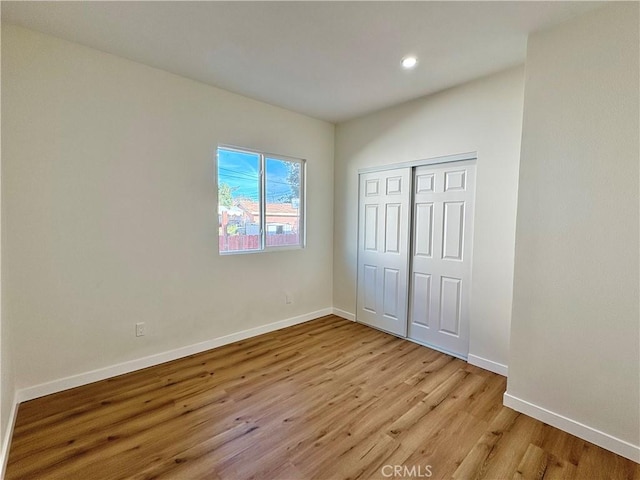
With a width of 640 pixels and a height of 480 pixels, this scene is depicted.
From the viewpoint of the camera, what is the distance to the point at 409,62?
7.87ft

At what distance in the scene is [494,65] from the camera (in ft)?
8.07

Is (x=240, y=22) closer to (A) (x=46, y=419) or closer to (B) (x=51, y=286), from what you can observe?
(B) (x=51, y=286)

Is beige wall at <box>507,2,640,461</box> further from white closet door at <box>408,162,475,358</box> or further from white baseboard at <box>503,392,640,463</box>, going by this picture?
white closet door at <box>408,162,475,358</box>

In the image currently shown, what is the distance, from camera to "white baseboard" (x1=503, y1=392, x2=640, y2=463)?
5.61ft

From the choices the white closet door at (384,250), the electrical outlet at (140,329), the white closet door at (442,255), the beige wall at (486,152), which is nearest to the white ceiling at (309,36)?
the beige wall at (486,152)

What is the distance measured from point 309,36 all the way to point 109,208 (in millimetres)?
2083

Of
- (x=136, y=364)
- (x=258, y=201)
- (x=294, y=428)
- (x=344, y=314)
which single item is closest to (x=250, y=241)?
(x=258, y=201)

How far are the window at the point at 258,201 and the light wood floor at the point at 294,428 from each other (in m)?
1.34

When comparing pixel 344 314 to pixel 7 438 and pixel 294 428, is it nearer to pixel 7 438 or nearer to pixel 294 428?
pixel 294 428

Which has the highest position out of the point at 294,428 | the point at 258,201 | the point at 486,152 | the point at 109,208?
the point at 486,152

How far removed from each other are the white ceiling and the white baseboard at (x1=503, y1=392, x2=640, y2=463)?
2.59 metres

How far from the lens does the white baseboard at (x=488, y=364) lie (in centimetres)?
262

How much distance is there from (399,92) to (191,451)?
11.2ft

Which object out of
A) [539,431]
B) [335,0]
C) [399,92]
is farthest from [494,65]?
[539,431]
